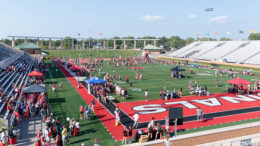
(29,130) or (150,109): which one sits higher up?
(150,109)

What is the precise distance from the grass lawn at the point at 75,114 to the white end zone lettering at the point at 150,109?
3.98m

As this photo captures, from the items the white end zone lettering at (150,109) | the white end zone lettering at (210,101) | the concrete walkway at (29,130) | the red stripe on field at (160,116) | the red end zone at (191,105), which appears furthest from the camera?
the white end zone lettering at (210,101)

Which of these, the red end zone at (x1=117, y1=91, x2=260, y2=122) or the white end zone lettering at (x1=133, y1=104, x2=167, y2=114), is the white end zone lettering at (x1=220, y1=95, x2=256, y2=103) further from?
the white end zone lettering at (x1=133, y1=104, x2=167, y2=114)

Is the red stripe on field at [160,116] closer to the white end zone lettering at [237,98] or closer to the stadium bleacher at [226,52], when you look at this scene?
the white end zone lettering at [237,98]

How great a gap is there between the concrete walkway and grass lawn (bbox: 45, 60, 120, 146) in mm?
1664

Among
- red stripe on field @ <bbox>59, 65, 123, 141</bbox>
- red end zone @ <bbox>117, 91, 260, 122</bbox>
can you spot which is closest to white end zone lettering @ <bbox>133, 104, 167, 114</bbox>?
red end zone @ <bbox>117, 91, 260, 122</bbox>

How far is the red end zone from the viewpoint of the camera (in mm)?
18728

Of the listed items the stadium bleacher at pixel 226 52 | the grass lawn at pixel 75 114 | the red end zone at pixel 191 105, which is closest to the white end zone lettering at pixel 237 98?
the red end zone at pixel 191 105

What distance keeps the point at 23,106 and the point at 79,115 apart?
4364mm

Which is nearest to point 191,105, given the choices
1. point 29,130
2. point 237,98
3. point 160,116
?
point 160,116

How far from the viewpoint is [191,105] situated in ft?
68.8

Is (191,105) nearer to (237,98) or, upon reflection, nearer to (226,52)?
(237,98)

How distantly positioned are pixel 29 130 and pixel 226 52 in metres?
67.8

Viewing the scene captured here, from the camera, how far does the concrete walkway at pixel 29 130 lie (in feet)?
43.9
